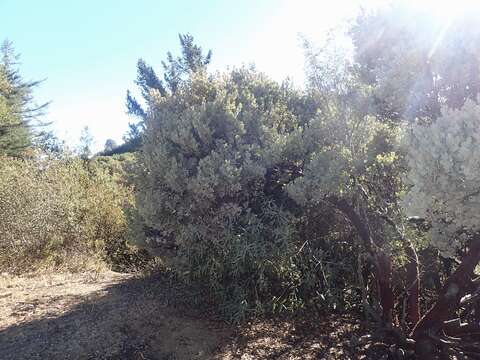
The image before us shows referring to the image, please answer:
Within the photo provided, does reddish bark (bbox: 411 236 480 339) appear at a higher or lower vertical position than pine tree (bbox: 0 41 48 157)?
lower

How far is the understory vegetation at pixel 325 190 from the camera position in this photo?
358 centimetres

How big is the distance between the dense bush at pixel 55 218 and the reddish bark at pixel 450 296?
416cm

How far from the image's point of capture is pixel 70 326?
414 centimetres

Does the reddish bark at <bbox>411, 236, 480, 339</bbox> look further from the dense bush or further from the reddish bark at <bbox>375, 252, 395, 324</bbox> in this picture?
the dense bush

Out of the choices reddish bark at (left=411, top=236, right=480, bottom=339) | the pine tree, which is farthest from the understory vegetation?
the pine tree

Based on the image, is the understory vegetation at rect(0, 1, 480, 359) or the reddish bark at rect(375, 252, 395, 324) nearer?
the understory vegetation at rect(0, 1, 480, 359)

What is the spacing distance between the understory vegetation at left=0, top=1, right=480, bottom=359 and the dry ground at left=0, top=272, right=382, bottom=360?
275 mm

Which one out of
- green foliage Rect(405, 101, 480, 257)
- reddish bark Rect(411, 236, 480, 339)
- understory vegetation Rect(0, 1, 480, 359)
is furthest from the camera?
understory vegetation Rect(0, 1, 480, 359)

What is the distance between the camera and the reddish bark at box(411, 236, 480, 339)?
314 centimetres

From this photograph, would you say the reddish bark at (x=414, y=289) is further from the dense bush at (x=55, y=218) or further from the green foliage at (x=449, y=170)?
the dense bush at (x=55, y=218)

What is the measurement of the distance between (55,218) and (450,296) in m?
6.74

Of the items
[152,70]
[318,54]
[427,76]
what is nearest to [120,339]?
[318,54]

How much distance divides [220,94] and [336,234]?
2.11 meters

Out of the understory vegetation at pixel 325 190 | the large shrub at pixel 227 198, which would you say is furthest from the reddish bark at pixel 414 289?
the large shrub at pixel 227 198
